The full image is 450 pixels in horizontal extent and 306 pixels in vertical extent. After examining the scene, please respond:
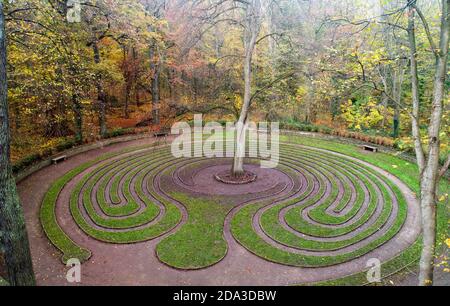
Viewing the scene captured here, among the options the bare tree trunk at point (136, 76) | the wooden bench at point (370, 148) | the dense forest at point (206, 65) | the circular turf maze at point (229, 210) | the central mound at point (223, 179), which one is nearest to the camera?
the dense forest at point (206, 65)

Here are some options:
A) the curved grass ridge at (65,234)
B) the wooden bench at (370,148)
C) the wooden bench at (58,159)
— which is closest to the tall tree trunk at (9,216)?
the curved grass ridge at (65,234)

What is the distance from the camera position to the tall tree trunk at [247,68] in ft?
50.2

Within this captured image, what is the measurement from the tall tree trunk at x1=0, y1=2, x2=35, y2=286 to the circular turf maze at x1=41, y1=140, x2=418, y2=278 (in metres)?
2.82

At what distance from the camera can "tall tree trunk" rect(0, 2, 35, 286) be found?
647 centimetres

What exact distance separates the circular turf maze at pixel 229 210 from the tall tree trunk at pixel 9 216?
2824 millimetres

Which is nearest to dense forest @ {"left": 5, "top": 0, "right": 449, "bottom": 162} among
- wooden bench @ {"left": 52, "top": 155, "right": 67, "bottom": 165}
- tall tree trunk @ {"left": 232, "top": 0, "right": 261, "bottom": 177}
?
tall tree trunk @ {"left": 232, "top": 0, "right": 261, "bottom": 177}

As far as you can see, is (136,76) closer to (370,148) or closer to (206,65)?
(206,65)

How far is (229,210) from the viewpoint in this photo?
1328 centimetres

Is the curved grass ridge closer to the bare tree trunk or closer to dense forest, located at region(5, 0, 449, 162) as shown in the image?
dense forest, located at region(5, 0, 449, 162)

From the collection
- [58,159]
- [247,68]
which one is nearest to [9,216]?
[247,68]

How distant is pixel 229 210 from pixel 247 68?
7554mm

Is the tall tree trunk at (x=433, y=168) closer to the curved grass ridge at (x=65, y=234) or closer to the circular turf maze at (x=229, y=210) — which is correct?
the circular turf maze at (x=229, y=210)
